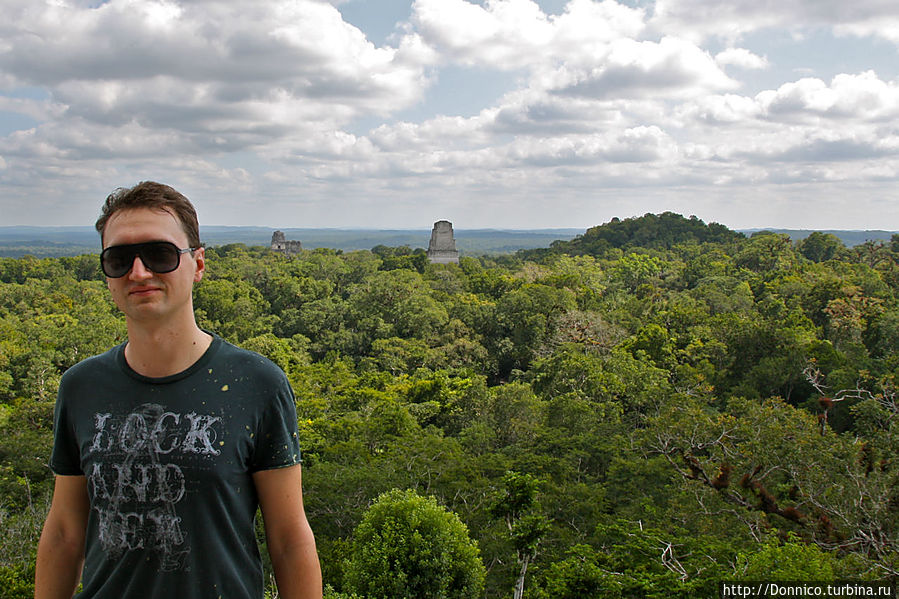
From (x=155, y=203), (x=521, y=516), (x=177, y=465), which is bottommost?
(x=521, y=516)

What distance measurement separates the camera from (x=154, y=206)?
227cm

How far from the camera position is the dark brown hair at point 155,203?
2.27 m

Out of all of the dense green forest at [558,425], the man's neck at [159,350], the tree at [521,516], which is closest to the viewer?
the man's neck at [159,350]

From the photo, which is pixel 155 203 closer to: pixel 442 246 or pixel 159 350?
pixel 159 350

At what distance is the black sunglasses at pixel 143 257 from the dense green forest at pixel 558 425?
31.1ft

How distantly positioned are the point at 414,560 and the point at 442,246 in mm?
56460

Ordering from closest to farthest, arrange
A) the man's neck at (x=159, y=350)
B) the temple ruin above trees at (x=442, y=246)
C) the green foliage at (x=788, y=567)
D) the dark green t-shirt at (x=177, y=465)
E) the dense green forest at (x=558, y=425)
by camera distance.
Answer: the dark green t-shirt at (x=177, y=465), the man's neck at (x=159, y=350), the green foliage at (x=788, y=567), the dense green forest at (x=558, y=425), the temple ruin above trees at (x=442, y=246)

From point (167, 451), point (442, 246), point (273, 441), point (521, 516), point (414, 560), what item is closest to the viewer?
point (167, 451)

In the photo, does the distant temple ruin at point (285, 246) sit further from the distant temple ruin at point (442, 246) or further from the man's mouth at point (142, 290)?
the man's mouth at point (142, 290)

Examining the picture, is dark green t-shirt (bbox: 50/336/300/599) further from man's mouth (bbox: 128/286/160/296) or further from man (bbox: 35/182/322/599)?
man's mouth (bbox: 128/286/160/296)

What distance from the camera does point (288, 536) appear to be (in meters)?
2.27

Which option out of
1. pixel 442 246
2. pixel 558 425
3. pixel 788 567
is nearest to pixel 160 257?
pixel 788 567

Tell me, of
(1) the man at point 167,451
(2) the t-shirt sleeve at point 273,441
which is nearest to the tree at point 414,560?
(1) the man at point 167,451

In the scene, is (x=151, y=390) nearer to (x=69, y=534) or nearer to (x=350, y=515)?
(x=69, y=534)
